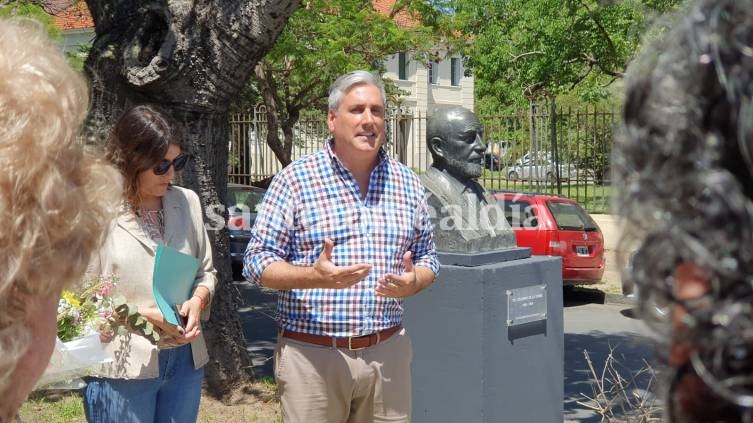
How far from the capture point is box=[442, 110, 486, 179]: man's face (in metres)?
5.47

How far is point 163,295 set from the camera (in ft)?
11.7

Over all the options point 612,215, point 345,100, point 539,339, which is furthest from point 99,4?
point 612,215

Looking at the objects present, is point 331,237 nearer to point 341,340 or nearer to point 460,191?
point 341,340

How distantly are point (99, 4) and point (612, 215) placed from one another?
21.2 feet

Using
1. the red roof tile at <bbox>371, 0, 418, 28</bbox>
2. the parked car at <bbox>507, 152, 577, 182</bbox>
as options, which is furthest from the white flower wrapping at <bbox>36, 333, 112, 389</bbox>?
the parked car at <bbox>507, 152, 577, 182</bbox>

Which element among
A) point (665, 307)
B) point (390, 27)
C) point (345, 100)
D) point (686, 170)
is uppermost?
point (390, 27)

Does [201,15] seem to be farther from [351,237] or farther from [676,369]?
[676,369]

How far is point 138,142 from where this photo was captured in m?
3.56

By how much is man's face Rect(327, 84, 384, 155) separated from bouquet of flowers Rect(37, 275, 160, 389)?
1101 millimetres

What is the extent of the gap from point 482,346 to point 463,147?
48.0 inches

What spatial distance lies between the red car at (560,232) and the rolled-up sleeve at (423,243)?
9.02 m

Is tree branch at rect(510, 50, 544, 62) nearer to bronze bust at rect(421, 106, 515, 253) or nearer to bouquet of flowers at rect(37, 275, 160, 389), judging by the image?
bronze bust at rect(421, 106, 515, 253)

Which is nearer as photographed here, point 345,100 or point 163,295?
point 163,295

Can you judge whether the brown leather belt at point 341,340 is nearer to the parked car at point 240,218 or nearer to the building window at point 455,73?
the parked car at point 240,218
